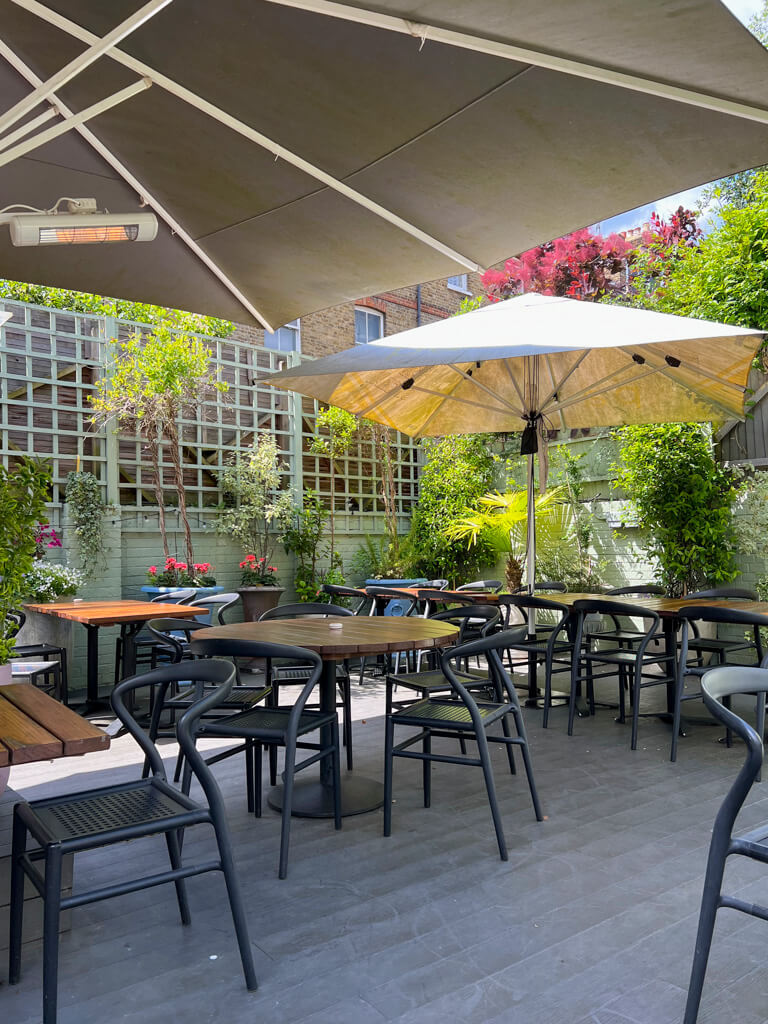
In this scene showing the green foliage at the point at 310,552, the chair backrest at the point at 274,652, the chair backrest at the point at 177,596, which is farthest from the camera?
the green foliage at the point at 310,552

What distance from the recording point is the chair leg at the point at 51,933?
1.59 m

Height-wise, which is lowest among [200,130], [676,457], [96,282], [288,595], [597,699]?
[597,699]

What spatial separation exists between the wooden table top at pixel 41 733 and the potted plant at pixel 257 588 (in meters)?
5.03

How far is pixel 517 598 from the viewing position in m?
4.99

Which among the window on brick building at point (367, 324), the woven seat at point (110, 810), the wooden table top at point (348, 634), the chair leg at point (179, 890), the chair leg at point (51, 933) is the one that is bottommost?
the chair leg at point (179, 890)

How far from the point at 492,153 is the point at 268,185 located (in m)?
0.90

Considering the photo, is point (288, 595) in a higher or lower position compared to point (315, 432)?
lower

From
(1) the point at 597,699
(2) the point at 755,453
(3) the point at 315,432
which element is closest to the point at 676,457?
(2) the point at 755,453

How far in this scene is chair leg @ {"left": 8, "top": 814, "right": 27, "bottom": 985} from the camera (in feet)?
6.31

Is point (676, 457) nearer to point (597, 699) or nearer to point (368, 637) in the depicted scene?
point (597, 699)

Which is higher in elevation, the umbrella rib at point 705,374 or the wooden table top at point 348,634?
the umbrella rib at point 705,374

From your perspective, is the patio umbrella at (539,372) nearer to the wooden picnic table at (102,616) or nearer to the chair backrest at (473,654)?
the chair backrest at (473,654)

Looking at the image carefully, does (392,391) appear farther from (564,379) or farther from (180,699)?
(180,699)

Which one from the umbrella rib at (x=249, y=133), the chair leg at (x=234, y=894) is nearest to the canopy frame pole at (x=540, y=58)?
the umbrella rib at (x=249, y=133)
